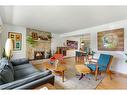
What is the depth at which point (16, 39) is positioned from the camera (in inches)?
202

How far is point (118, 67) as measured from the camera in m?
3.83

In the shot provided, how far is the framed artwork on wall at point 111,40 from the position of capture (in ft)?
12.4

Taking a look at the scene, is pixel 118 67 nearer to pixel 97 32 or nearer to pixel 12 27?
pixel 97 32

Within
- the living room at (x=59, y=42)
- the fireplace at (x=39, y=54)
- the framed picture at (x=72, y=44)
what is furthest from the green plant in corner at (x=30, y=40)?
the framed picture at (x=72, y=44)

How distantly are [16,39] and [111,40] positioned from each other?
4561 millimetres

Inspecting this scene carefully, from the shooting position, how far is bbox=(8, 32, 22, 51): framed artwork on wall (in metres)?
4.99

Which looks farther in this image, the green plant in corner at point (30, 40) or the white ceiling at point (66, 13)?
the green plant in corner at point (30, 40)

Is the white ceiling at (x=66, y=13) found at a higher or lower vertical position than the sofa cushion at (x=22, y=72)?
higher

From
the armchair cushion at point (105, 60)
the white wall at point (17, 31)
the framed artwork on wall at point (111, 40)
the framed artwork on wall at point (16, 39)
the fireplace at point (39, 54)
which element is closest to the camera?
the armchair cushion at point (105, 60)

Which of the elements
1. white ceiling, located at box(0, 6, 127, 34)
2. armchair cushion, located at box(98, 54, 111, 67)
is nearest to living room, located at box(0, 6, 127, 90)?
white ceiling, located at box(0, 6, 127, 34)

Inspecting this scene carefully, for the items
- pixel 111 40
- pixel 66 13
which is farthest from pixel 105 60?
pixel 66 13

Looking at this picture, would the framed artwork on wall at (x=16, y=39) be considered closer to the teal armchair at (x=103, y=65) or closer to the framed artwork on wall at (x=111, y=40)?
the teal armchair at (x=103, y=65)

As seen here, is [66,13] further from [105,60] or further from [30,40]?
[30,40]
